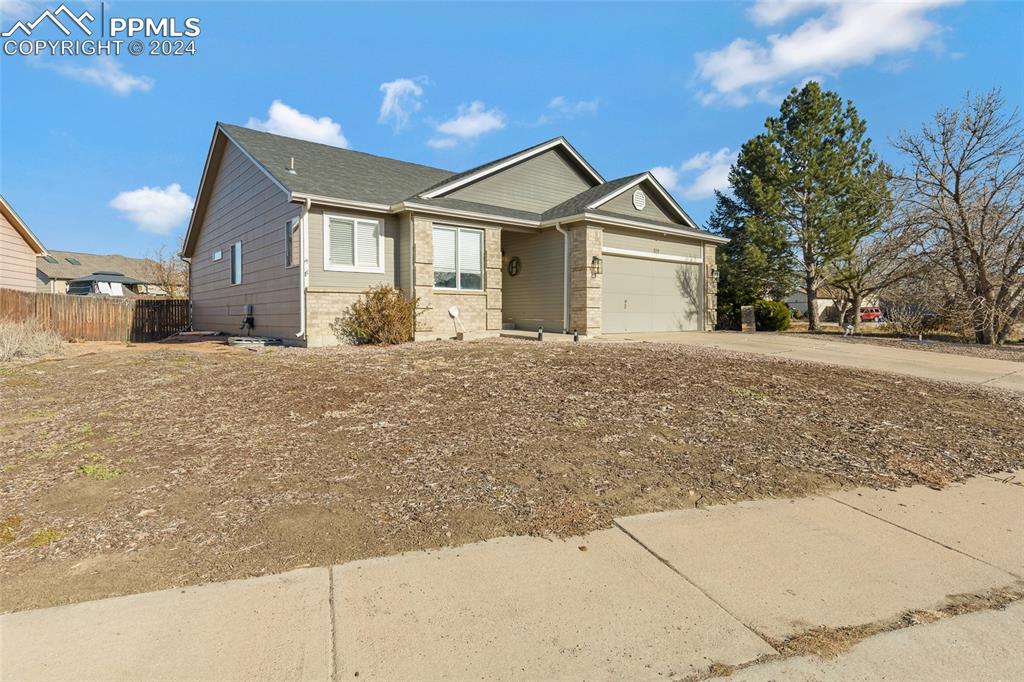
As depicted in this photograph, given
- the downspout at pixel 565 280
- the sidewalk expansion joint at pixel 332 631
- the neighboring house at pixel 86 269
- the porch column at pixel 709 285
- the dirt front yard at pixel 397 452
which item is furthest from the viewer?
the neighboring house at pixel 86 269

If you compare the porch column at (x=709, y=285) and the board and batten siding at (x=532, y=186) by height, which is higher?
the board and batten siding at (x=532, y=186)

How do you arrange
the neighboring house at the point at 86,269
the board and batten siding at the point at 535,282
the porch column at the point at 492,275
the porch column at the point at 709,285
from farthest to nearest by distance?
the neighboring house at the point at 86,269 → the porch column at the point at 709,285 → the board and batten siding at the point at 535,282 → the porch column at the point at 492,275

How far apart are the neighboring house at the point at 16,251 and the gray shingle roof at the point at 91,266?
25192 millimetres

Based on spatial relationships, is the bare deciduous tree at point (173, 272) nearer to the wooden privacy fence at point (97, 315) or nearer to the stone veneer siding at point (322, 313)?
the wooden privacy fence at point (97, 315)

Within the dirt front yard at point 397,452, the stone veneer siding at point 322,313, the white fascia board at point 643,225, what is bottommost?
the dirt front yard at point 397,452

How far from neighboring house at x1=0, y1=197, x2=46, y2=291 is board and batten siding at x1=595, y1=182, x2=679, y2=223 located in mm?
18740

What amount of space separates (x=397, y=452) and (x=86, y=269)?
54.8 meters

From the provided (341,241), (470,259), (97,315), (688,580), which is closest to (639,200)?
(470,259)

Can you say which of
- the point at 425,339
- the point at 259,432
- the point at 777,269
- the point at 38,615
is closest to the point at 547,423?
the point at 259,432

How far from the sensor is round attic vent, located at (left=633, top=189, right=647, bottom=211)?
16.7 m

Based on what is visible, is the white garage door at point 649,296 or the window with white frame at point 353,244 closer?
the window with white frame at point 353,244

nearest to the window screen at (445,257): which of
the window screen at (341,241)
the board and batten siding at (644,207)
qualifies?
the window screen at (341,241)

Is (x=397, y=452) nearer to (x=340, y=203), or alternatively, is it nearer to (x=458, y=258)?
(x=340, y=203)

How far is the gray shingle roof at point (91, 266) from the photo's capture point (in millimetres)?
42281
